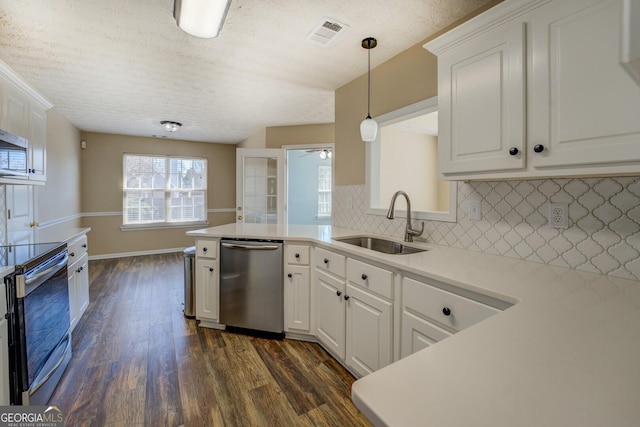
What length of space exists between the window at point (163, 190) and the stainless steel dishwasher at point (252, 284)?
13.8 feet

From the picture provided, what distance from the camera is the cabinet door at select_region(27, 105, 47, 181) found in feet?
8.47

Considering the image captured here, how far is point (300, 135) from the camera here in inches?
184

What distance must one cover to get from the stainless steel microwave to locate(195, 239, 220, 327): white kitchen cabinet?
1.36 metres

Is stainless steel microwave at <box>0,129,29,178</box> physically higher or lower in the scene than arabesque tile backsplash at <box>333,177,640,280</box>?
higher

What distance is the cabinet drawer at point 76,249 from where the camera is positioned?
2375mm

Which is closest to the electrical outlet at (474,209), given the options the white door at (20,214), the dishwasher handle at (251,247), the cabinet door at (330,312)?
the cabinet door at (330,312)

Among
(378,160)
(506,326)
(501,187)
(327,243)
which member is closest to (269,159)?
(378,160)

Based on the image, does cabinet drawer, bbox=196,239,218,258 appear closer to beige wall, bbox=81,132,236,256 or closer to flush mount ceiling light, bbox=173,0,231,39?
flush mount ceiling light, bbox=173,0,231,39

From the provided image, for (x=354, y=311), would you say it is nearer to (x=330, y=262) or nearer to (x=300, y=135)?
(x=330, y=262)

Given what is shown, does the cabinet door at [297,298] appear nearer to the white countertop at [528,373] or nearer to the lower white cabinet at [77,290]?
the white countertop at [528,373]

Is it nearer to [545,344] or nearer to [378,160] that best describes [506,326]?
[545,344]

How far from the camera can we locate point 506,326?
779 millimetres

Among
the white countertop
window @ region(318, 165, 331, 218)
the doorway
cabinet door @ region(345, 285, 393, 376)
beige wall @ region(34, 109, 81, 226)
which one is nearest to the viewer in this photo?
the white countertop

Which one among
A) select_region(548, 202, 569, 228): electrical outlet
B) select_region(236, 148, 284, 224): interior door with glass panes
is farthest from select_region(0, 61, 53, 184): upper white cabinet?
select_region(548, 202, 569, 228): electrical outlet
